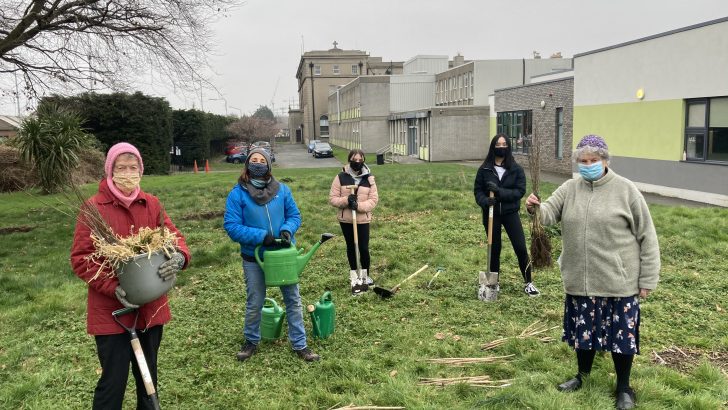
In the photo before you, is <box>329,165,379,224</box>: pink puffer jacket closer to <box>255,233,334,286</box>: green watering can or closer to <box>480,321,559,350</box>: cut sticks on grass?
<box>255,233,334,286</box>: green watering can

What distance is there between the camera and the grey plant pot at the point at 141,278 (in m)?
3.26

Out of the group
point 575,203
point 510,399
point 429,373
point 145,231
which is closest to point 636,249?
point 575,203

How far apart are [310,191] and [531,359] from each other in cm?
1088

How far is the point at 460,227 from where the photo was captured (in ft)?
35.4

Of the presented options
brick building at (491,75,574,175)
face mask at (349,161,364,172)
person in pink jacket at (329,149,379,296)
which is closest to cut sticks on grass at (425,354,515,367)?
person in pink jacket at (329,149,379,296)

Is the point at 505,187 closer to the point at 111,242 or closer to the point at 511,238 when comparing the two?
the point at 511,238

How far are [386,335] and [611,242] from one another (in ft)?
8.38

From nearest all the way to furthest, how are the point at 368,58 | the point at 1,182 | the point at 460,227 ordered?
1. the point at 460,227
2. the point at 1,182
3. the point at 368,58

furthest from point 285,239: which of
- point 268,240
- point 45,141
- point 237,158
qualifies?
point 237,158

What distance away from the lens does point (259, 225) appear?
498 cm

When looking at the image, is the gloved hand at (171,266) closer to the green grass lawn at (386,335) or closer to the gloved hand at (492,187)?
the green grass lawn at (386,335)

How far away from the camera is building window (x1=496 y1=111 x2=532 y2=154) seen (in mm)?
29141

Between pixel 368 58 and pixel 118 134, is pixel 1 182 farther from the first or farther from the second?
pixel 368 58

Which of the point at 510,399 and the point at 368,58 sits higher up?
the point at 368,58
